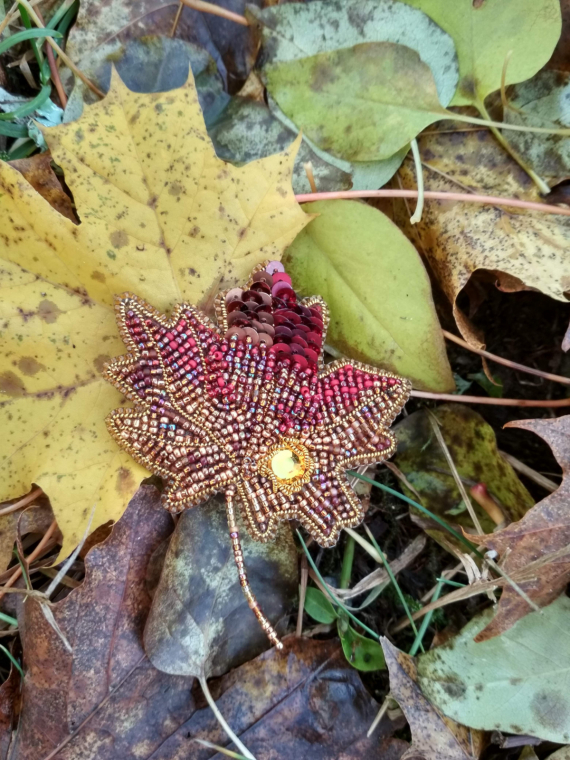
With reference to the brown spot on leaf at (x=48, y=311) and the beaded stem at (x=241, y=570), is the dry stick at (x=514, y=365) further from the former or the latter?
the brown spot on leaf at (x=48, y=311)

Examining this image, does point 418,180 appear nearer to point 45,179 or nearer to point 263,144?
point 263,144

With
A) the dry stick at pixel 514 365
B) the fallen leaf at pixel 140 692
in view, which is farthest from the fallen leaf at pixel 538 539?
the fallen leaf at pixel 140 692

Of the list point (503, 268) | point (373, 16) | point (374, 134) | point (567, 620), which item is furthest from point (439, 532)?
point (373, 16)

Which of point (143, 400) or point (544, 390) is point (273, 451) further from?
point (544, 390)

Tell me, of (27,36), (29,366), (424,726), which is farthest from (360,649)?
(27,36)

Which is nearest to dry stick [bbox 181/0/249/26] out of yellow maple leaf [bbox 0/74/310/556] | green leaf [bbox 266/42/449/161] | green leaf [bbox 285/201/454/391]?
green leaf [bbox 266/42/449/161]

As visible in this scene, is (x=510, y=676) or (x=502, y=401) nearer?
(x=510, y=676)
